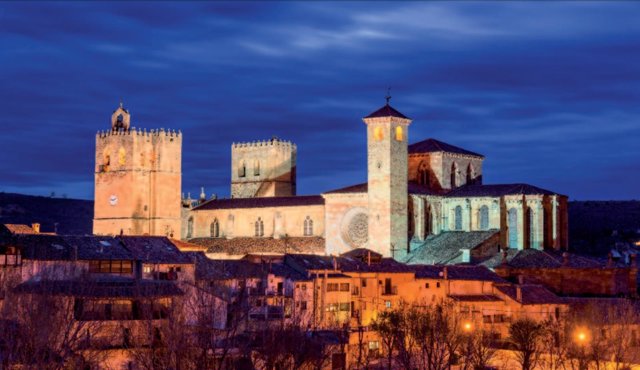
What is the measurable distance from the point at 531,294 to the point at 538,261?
26.9ft

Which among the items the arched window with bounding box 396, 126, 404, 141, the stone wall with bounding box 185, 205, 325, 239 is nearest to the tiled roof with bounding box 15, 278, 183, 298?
the arched window with bounding box 396, 126, 404, 141

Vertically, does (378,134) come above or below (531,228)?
above

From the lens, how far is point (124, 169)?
8781 cm

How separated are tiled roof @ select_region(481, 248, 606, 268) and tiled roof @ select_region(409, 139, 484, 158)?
13133 millimetres

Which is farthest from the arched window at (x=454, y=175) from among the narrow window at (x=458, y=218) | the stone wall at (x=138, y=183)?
the stone wall at (x=138, y=183)

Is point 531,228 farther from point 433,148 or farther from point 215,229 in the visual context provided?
point 215,229

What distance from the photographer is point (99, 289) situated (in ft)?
148

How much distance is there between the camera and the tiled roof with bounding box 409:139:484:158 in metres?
85.3

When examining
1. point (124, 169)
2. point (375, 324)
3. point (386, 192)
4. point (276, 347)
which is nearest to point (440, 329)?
point (375, 324)

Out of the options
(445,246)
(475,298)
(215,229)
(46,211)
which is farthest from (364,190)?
(46,211)

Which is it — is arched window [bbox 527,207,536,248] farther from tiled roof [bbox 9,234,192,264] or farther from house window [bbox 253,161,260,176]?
house window [bbox 253,161,260,176]

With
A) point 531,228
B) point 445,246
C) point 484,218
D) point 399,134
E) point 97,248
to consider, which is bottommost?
point 97,248

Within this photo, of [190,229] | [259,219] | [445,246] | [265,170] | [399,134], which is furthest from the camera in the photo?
[265,170]

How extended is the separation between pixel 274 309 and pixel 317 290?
459cm
